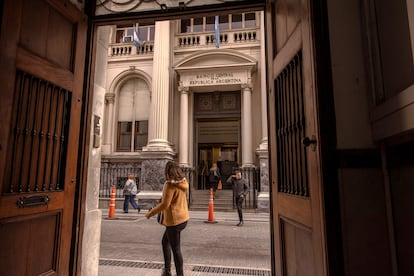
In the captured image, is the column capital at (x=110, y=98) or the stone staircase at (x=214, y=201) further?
the column capital at (x=110, y=98)

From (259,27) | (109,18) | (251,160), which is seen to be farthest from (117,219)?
(259,27)

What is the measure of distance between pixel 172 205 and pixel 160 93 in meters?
10.2

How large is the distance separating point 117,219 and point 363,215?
9.10 m

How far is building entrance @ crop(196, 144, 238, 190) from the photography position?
1571 cm

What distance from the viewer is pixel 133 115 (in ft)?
49.9

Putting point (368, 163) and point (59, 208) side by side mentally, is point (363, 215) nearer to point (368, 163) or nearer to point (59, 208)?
point (368, 163)

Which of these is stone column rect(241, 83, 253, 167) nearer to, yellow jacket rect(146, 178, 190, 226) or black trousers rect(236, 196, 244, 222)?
black trousers rect(236, 196, 244, 222)

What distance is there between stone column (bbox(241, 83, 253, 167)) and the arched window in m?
5.03

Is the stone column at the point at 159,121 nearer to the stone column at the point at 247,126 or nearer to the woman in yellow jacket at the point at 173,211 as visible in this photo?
the stone column at the point at 247,126

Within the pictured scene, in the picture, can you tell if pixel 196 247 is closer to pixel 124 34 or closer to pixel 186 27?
pixel 186 27

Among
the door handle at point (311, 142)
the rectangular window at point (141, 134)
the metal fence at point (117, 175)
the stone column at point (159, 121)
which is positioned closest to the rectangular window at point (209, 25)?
the stone column at point (159, 121)

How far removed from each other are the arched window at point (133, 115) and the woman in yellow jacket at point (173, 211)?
11.4m

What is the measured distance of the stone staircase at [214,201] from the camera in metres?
11.9

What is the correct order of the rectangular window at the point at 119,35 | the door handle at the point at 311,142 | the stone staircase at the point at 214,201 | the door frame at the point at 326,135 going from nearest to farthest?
the door frame at the point at 326,135 < the door handle at the point at 311,142 < the stone staircase at the point at 214,201 < the rectangular window at the point at 119,35
